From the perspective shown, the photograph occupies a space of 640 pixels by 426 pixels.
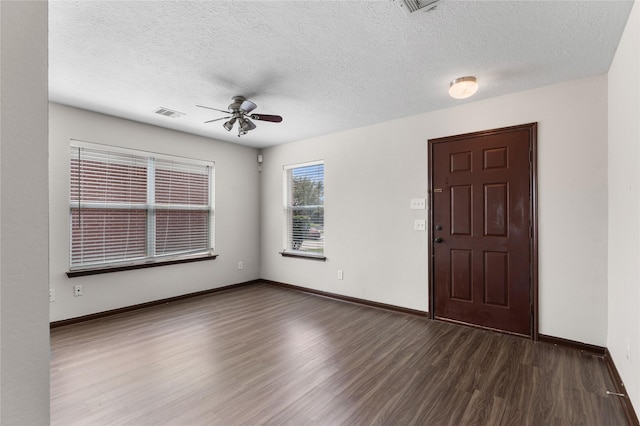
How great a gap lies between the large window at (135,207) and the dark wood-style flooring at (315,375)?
35.7 inches

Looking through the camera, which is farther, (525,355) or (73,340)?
(73,340)

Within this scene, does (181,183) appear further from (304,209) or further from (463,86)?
(463,86)

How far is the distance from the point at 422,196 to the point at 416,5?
2.33 metres

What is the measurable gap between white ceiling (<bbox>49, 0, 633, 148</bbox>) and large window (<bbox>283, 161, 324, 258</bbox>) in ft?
5.36

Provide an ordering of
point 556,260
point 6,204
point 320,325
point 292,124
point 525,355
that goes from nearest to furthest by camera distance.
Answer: point 6,204
point 525,355
point 556,260
point 320,325
point 292,124

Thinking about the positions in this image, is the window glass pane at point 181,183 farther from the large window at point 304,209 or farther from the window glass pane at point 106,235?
the large window at point 304,209

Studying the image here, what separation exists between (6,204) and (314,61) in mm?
2404

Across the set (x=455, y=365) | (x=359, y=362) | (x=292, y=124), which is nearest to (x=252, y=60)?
(x=292, y=124)

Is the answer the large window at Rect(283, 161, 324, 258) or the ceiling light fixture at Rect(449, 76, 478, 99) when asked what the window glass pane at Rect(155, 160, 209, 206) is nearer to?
the large window at Rect(283, 161, 324, 258)

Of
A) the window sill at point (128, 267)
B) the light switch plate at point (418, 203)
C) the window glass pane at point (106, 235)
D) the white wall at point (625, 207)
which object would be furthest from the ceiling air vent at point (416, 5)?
the window sill at point (128, 267)

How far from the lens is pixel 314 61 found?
252 cm

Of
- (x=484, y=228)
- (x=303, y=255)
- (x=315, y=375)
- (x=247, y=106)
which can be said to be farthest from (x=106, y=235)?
(x=484, y=228)

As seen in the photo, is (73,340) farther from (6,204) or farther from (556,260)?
(556,260)

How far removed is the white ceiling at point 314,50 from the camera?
1.92 metres
